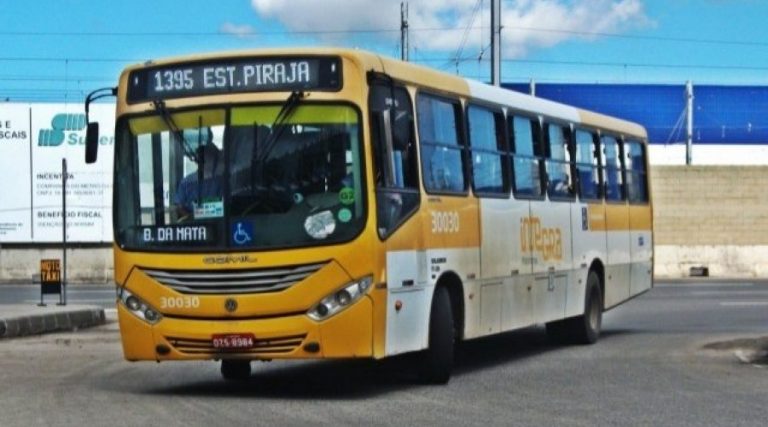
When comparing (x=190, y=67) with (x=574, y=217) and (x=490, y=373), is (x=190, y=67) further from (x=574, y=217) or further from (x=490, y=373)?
(x=574, y=217)

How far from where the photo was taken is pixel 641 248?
886 inches

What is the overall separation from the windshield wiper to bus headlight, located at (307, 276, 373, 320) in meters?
1.33

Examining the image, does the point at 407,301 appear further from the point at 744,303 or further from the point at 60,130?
the point at 60,130

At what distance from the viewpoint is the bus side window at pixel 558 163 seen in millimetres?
18172

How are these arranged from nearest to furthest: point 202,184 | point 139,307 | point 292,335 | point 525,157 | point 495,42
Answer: point 292,335
point 202,184
point 139,307
point 525,157
point 495,42

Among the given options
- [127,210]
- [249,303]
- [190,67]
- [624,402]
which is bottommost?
[624,402]

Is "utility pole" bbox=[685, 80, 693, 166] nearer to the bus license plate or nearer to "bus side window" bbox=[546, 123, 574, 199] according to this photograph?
"bus side window" bbox=[546, 123, 574, 199]

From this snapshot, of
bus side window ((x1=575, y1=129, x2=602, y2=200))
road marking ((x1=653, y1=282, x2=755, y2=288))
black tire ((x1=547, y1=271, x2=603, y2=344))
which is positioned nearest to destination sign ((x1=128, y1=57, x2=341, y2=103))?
bus side window ((x1=575, y1=129, x2=602, y2=200))

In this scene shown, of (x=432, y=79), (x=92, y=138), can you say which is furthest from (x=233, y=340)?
(x=432, y=79)

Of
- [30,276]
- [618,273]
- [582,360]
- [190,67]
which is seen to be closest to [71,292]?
[30,276]

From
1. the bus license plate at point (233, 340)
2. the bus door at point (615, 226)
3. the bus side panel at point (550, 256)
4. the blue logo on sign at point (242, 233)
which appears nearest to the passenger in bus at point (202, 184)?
the blue logo on sign at point (242, 233)

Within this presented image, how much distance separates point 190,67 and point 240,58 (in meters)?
0.53

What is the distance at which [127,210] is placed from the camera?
530 inches

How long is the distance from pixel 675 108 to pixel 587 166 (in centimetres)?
4206
